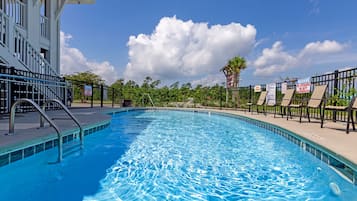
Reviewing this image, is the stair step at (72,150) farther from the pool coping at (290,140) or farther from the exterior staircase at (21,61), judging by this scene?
the exterior staircase at (21,61)

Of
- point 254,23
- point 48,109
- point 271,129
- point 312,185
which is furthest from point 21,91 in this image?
point 254,23

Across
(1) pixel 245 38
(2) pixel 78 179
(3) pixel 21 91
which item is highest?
(1) pixel 245 38

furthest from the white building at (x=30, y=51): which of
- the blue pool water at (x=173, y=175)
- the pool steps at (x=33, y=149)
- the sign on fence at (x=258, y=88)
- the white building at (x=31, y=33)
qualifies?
the sign on fence at (x=258, y=88)

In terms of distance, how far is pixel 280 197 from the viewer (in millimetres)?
2371

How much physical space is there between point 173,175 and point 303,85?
596 centimetres

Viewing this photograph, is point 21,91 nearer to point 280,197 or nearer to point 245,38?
point 280,197

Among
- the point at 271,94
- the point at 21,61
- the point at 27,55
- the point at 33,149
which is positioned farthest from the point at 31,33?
the point at 271,94

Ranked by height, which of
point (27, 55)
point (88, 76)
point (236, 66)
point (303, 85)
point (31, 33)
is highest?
point (236, 66)

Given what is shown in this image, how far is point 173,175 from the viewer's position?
302 cm

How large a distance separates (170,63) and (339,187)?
19831mm

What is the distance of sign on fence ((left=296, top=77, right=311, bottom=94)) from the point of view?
7172mm

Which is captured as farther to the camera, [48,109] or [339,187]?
[48,109]

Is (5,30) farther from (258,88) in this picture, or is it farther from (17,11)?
(258,88)

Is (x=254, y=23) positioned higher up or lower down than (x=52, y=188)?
higher up
